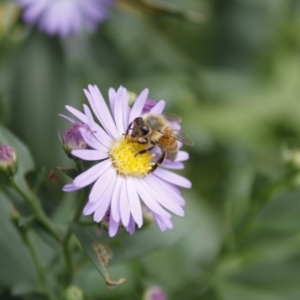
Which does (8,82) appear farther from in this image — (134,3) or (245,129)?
(245,129)

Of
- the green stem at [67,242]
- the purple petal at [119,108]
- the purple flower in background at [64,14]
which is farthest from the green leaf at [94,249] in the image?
the purple flower in background at [64,14]

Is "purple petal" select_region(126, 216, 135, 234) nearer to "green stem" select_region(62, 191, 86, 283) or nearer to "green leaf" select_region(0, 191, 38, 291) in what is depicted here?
"green stem" select_region(62, 191, 86, 283)


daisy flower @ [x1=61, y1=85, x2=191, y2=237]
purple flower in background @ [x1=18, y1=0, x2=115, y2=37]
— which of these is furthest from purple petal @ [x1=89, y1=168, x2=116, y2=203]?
purple flower in background @ [x1=18, y1=0, x2=115, y2=37]

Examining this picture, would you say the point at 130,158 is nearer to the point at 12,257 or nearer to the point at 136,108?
the point at 136,108

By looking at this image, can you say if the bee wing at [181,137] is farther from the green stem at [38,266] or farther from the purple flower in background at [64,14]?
the purple flower in background at [64,14]

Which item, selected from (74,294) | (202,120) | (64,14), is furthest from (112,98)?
(202,120)

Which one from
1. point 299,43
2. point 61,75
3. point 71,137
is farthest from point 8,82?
point 299,43
